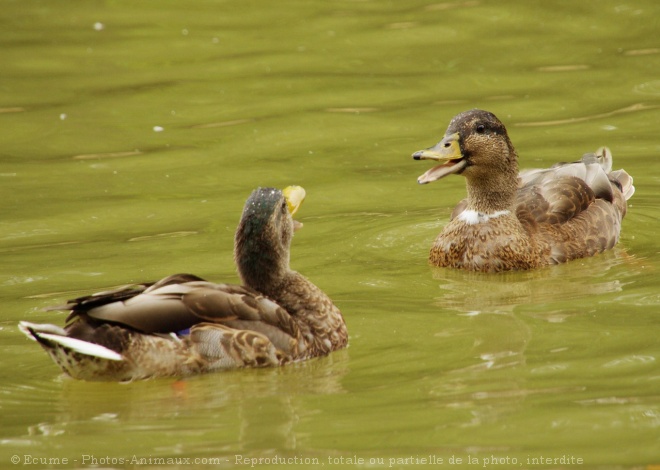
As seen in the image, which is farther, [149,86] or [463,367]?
[149,86]

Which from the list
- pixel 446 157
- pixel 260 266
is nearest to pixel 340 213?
pixel 446 157

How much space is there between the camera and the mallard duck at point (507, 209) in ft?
33.7

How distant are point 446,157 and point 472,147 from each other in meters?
0.28

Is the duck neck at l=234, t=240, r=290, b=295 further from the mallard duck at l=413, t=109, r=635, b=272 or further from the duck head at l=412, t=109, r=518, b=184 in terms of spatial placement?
the duck head at l=412, t=109, r=518, b=184

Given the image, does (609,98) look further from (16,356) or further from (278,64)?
(16,356)

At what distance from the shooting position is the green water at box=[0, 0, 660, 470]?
6.66 metres

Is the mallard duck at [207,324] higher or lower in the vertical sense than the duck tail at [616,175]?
higher

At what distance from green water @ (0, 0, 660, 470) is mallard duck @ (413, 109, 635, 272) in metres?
0.21

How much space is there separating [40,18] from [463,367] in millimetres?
11681

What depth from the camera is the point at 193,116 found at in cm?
1435

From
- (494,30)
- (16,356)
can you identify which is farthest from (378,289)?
(494,30)

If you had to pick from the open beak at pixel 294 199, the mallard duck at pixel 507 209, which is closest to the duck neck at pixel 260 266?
the open beak at pixel 294 199

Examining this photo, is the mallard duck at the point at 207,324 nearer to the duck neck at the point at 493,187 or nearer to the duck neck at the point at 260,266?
the duck neck at the point at 260,266

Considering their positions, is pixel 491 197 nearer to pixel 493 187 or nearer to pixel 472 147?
pixel 493 187
